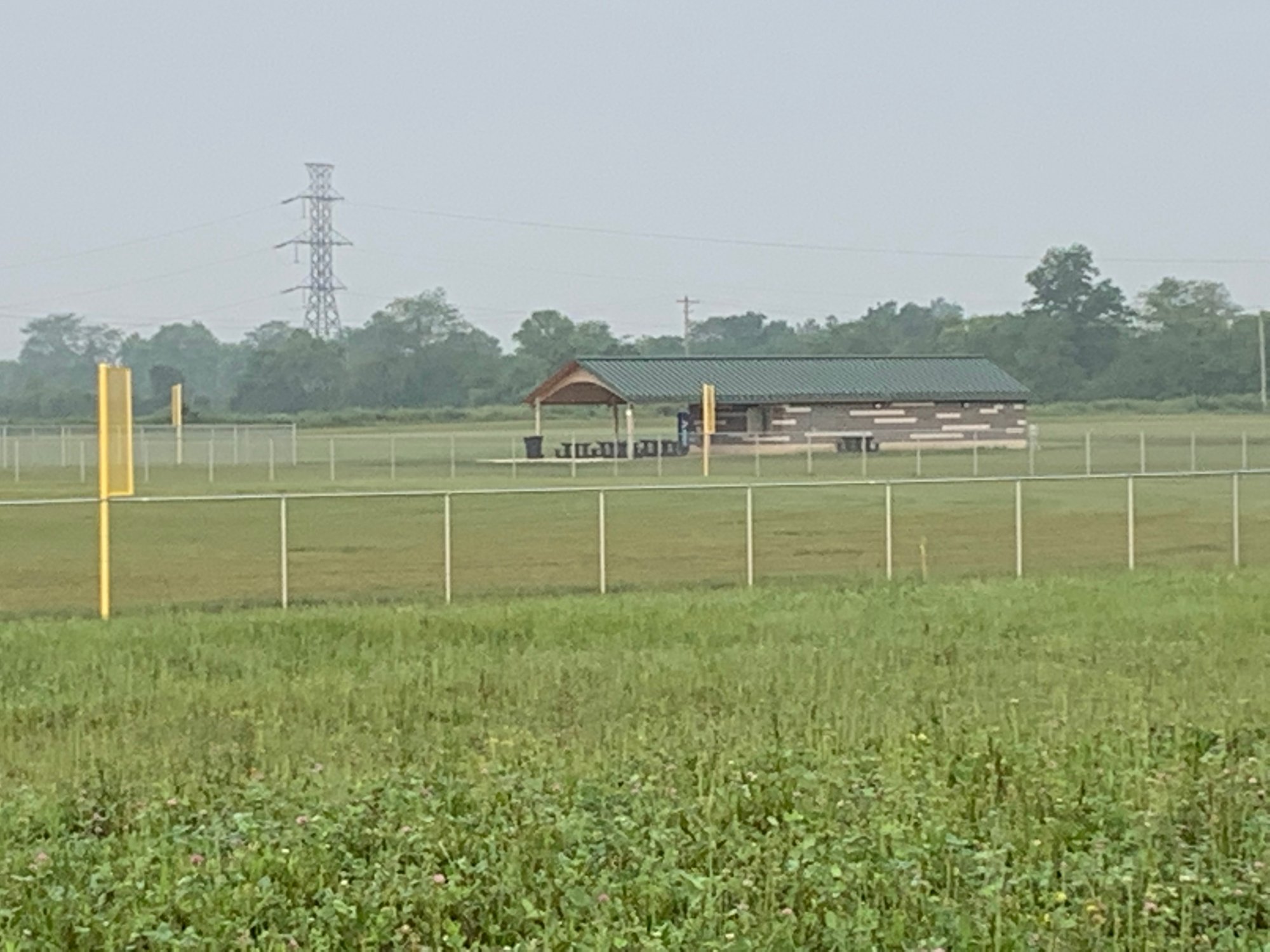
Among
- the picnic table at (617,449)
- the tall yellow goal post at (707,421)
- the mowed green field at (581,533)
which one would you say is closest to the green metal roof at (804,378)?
the tall yellow goal post at (707,421)

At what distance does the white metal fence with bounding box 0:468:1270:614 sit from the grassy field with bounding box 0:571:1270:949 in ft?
21.6

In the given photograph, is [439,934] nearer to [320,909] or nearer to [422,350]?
[320,909]

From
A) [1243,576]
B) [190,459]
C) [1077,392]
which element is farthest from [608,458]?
[1077,392]

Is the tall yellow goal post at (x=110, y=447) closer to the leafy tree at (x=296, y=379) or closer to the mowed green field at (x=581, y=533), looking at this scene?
the mowed green field at (x=581, y=533)

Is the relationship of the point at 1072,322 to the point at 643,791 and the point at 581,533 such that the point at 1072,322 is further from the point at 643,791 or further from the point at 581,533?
the point at 643,791

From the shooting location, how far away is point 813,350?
15525cm

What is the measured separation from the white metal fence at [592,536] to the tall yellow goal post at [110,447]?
118 centimetres

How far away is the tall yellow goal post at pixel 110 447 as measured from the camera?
2192 centimetres

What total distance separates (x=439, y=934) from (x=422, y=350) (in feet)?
462

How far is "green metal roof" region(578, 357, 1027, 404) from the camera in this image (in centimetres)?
Result: 7944

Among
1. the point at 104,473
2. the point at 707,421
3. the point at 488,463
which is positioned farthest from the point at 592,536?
the point at 488,463

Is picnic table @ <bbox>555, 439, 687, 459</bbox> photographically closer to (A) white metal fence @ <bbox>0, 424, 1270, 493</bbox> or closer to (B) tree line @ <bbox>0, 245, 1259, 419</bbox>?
(A) white metal fence @ <bbox>0, 424, 1270, 493</bbox>

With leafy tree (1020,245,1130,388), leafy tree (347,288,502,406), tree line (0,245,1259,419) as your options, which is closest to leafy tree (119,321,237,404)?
tree line (0,245,1259,419)

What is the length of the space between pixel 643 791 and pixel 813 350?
145809mm
